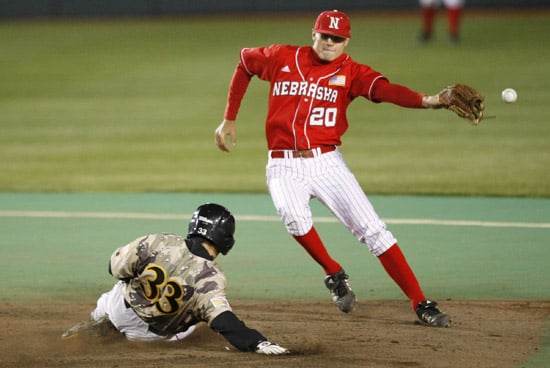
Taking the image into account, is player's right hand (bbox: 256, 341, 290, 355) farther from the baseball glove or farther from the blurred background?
the blurred background

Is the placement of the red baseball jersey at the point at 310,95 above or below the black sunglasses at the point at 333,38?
below

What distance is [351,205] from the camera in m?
6.95

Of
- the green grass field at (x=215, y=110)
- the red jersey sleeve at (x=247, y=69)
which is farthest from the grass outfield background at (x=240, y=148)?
the red jersey sleeve at (x=247, y=69)

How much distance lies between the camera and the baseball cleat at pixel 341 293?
7082 millimetres

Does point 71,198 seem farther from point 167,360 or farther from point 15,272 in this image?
point 167,360

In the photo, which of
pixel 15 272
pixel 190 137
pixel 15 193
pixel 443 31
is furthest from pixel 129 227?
pixel 443 31

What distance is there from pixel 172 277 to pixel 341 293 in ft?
4.98

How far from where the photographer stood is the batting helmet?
19.8ft

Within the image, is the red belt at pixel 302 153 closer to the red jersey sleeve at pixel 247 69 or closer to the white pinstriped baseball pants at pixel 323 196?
the white pinstriped baseball pants at pixel 323 196

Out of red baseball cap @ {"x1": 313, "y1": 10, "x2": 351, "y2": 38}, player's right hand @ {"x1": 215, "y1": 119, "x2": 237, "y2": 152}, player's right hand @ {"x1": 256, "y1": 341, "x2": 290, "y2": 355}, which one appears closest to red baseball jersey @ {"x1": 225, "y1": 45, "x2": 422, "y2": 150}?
red baseball cap @ {"x1": 313, "y1": 10, "x2": 351, "y2": 38}

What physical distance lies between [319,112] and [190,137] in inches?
340

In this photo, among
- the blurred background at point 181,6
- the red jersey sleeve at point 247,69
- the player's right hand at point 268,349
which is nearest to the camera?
the player's right hand at point 268,349

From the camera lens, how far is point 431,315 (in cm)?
681

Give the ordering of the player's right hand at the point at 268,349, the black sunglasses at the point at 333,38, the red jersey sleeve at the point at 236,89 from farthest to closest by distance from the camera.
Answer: the red jersey sleeve at the point at 236,89 < the black sunglasses at the point at 333,38 < the player's right hand at the point at 268,349
